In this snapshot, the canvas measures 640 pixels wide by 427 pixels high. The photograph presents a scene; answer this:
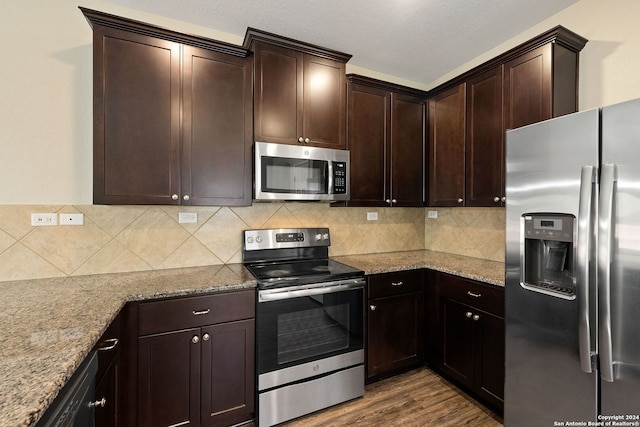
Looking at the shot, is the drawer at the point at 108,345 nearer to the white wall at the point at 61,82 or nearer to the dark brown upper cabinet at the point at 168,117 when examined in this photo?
the dark brown upper cabinet at the point at 168,117

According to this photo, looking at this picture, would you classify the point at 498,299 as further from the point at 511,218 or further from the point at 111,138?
the point at 111,138

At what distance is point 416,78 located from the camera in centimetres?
314

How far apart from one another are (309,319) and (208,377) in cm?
68

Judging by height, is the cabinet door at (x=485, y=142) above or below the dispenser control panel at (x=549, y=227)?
above

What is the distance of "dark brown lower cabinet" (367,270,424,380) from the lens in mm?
2279

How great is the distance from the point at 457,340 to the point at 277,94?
89.1 inches

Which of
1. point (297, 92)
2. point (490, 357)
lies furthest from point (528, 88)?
point (490, 357)

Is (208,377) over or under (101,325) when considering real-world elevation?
under

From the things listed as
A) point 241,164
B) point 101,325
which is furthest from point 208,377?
point 241,164

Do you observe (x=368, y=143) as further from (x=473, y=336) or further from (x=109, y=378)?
(x=109, y=378)

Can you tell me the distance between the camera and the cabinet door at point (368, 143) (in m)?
2.53

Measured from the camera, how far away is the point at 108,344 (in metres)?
1.32

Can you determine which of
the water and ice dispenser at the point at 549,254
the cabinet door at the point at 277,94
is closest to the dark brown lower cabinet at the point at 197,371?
the cabinet door at the point at 277,94

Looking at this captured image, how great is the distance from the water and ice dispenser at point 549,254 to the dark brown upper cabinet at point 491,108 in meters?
0.68
